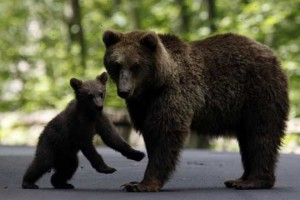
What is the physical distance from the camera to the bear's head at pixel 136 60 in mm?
8641

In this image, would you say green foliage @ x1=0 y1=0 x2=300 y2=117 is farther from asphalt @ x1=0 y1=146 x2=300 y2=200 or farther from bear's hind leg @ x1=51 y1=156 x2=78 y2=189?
bear's hind leg @ x1=51 y1=156 x2=78 y2=189

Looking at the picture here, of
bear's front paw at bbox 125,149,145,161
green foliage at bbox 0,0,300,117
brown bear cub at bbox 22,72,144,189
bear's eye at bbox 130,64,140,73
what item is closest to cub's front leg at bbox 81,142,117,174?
brown bear cub at bbox 22,72,144,189

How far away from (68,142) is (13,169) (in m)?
3.17

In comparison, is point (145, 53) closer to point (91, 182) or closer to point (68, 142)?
point (68, 142)

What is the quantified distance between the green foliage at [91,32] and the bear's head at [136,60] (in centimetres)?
1760

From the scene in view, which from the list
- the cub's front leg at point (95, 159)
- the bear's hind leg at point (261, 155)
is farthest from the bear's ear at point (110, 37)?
the bear's hind leg at point (261, 155)

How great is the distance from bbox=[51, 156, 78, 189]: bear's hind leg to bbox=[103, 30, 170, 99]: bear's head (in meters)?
1.06

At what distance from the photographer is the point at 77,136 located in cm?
884

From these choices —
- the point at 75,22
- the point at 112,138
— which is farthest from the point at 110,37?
the point at 75,22

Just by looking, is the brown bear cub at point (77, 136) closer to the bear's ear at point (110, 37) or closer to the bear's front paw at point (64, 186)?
the bear's front paw at point (64, 186)

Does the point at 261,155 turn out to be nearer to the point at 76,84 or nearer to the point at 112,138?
the point at 112,138

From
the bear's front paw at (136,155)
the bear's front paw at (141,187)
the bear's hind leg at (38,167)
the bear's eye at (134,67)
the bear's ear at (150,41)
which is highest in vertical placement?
the bear's ear at (150,41)

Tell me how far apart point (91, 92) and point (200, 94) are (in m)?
1.26

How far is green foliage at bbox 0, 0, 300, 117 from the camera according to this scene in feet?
90.7
